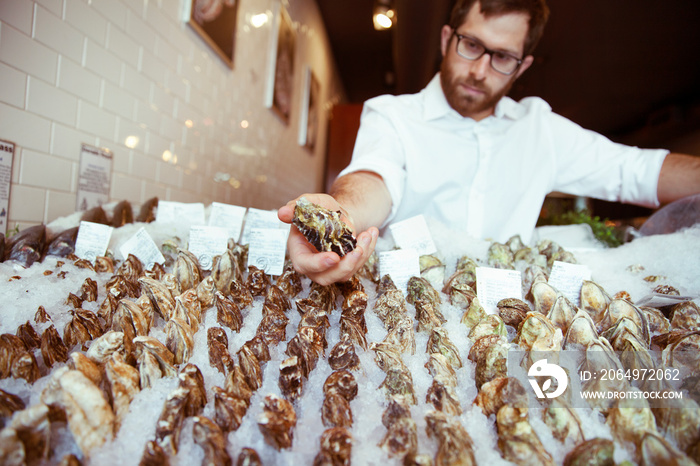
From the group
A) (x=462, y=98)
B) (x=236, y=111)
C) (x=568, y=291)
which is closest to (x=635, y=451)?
(x=568, y=291)

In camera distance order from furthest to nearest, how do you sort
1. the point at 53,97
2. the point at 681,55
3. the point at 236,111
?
1. the point at 681,55
2. the point at 236,111
3. the point at 53,97

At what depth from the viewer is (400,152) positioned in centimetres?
195

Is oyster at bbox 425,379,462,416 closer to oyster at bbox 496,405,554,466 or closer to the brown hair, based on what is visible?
oyster at bbox 496,405,554,466

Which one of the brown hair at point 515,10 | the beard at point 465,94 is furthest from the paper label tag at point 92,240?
the brown hair at point 515,10

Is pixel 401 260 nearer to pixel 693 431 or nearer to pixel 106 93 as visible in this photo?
pixel 693 431

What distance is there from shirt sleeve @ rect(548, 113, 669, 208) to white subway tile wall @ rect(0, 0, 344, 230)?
2.18 m

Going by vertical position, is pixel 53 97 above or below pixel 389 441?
above

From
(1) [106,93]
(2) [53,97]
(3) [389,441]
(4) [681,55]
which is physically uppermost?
(4) [681,55]

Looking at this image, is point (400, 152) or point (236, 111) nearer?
point (400, 152)

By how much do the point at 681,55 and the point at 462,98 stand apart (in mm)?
4659

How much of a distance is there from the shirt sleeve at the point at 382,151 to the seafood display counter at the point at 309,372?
2.26ft

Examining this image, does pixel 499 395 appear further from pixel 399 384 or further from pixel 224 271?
pixel 224 271

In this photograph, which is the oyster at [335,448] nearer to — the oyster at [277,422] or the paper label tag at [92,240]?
the oyster at [277,422]

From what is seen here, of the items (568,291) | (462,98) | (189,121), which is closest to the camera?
(568,291)
